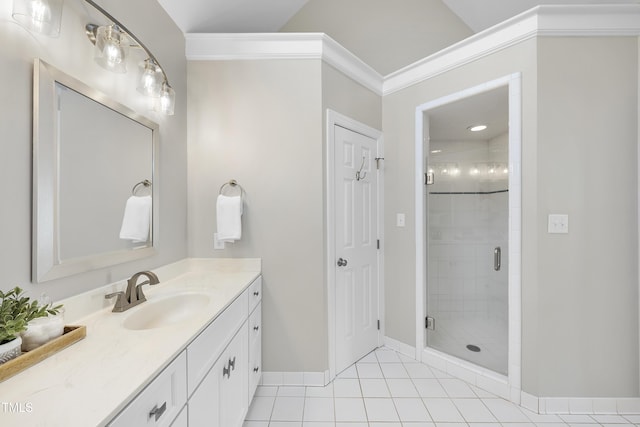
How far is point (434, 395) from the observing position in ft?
6.31

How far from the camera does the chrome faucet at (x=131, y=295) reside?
48.6 inches

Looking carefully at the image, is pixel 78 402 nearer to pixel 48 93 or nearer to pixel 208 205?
pixel 48 93

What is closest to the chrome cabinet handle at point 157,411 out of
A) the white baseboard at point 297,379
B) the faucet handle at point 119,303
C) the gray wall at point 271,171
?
the faucet handle at point 119,303

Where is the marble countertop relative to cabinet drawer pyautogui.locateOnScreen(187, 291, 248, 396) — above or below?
above

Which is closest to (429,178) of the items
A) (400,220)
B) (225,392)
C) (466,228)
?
(400,220)

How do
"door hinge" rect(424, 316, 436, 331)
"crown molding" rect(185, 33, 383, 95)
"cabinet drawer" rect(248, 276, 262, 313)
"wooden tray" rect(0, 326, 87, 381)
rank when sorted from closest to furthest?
"wooden tray" rect(0, 326, 87, 381), "cabinet drawer" rect(248, 276, 262, 313), "crown molding" rect(185, 33, 383, 95), "door hinge" rect(424, 316, 436, 331)

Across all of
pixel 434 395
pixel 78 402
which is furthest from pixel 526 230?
pixel 78 402

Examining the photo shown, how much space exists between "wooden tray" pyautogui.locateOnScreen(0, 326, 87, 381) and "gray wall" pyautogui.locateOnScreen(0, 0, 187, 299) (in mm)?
252

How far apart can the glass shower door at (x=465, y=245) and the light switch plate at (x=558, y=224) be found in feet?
1.23

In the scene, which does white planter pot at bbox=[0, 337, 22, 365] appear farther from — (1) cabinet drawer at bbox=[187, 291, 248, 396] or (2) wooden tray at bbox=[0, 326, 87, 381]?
(1) cabinet drawer at bbox=[187, 291, 248, 396]

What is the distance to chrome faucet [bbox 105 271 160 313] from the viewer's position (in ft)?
4.05

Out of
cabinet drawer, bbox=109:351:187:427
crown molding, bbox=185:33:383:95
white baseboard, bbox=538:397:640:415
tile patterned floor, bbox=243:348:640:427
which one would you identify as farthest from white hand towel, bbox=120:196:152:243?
white baseboard, bbox=538:397:640:415

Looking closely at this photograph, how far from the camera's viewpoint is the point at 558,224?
1.77 metres

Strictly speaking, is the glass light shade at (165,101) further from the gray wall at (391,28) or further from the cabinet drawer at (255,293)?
the gray wall at (391,28)
